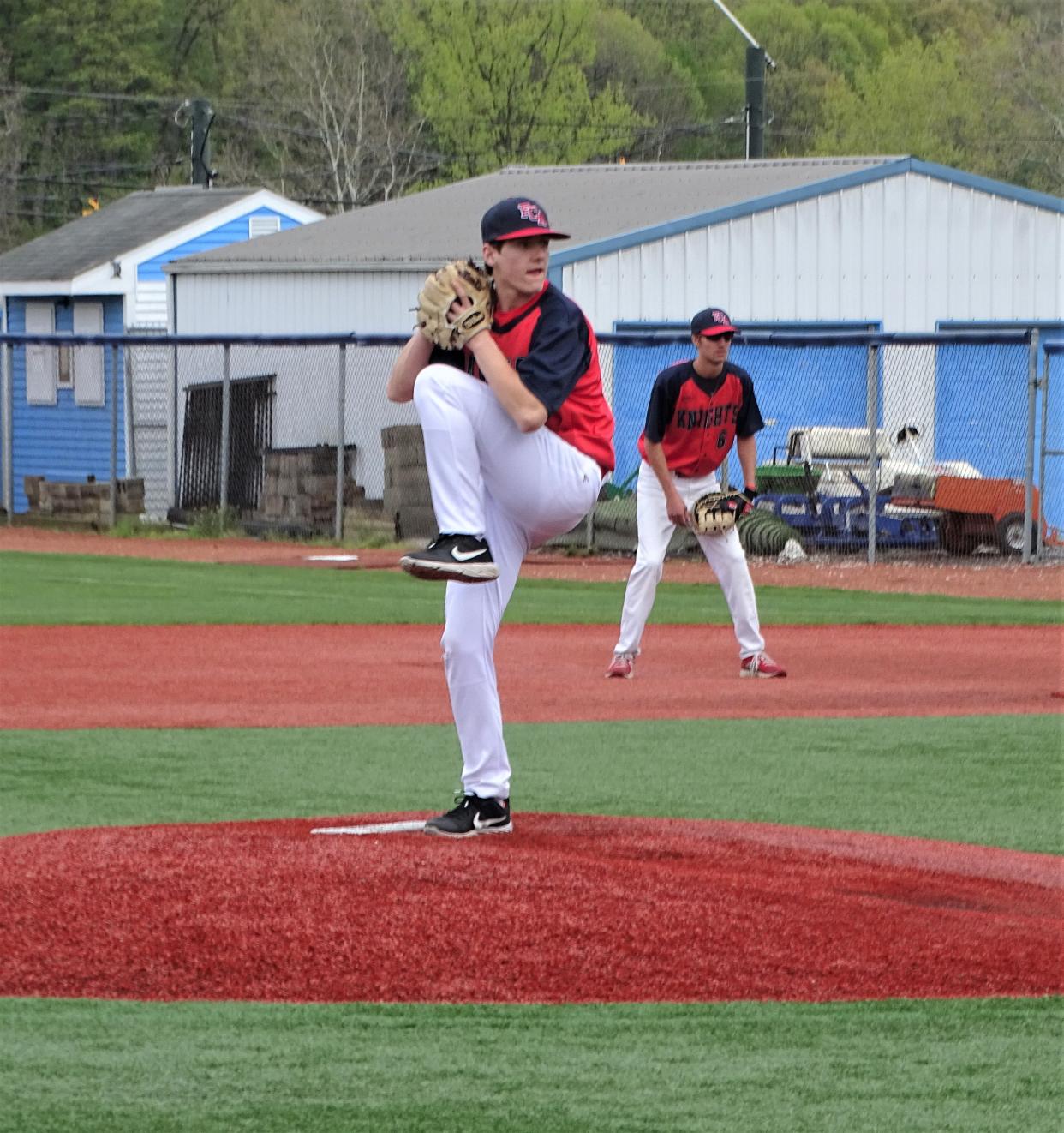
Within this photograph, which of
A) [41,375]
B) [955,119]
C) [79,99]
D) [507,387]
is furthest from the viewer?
[955,119]

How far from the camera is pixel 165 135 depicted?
245 feet

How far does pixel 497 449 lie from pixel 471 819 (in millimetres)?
1160

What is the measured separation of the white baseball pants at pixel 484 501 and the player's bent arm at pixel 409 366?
99 millimetres

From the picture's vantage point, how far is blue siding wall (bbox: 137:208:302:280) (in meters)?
37.9

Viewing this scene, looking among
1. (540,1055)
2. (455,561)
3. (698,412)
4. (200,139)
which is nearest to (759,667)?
(698,412)

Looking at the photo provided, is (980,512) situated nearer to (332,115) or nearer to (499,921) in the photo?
(499,921)

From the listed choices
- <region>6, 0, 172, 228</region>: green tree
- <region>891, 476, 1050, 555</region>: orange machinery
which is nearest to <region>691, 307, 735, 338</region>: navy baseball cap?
<region>891, 476, 1050, 555</region>: orange machinery

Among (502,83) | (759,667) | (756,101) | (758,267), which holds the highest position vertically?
(502,83)

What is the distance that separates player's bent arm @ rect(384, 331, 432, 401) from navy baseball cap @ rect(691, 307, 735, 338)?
482 centimetres

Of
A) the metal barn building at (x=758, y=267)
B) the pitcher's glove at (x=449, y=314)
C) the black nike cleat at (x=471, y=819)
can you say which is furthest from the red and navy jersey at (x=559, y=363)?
the metal barn building at (x=758, y=267)

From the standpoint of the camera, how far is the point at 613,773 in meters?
8.45

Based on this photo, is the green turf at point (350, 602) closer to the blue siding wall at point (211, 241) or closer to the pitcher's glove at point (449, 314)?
the pitcher's glove at point (449, 314)

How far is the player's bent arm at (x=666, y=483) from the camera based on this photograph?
37.3 ft

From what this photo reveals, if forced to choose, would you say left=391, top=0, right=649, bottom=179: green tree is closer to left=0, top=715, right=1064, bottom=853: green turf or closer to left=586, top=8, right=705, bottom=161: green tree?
left=586, top=8, right=705, bottom=161: green tree
